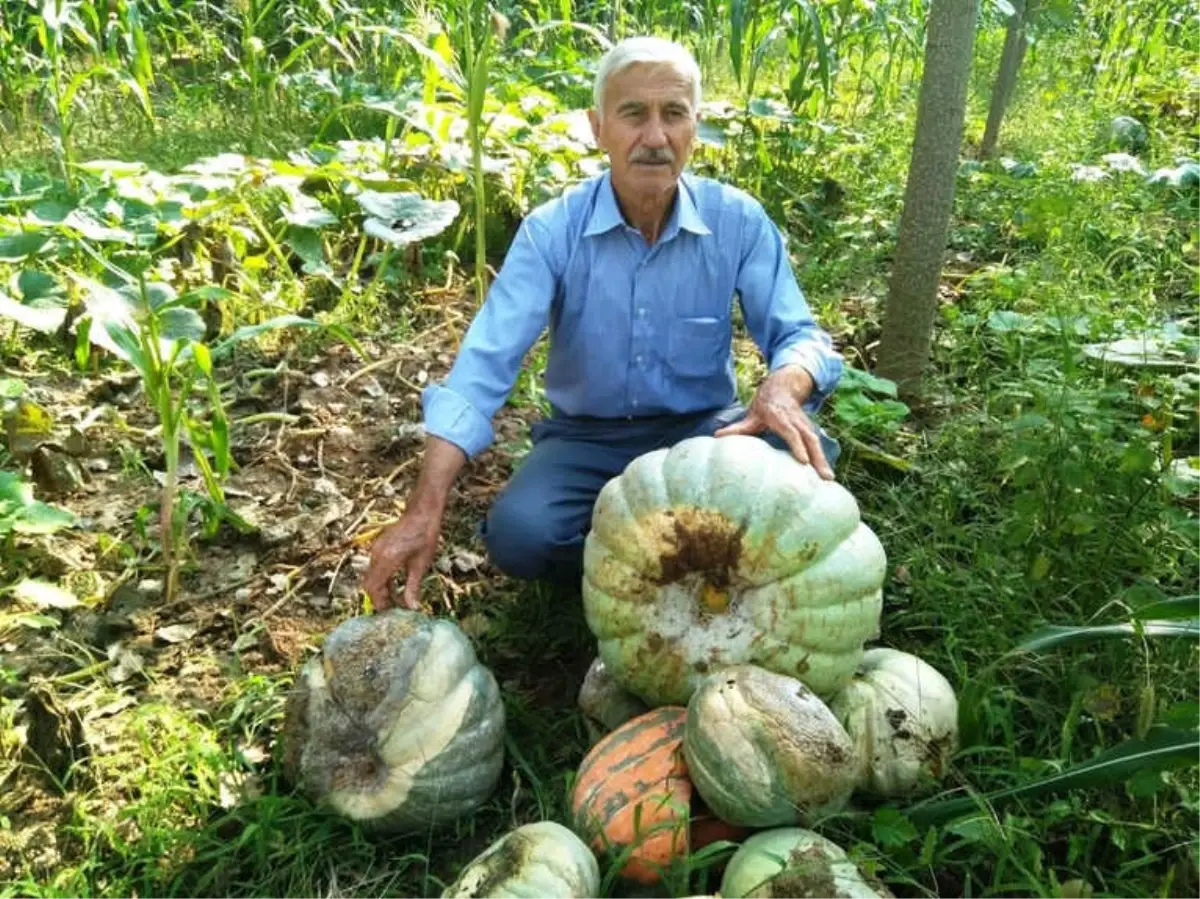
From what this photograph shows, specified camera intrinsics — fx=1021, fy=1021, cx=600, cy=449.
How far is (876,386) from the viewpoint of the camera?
3018 mm

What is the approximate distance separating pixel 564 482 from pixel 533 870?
47.5 inches

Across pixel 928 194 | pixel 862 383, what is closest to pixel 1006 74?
pixel 928 194

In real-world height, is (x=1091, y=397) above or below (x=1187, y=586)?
above

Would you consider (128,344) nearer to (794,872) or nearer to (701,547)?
(701,547)

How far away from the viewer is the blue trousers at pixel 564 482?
2559 millimetres

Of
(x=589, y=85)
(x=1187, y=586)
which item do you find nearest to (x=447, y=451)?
(x=1187, y=586)

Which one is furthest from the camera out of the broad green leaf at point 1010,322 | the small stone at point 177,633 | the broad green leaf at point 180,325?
the broad green leaf at point 1010,322

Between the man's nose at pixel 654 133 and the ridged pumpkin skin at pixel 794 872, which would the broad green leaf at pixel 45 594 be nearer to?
the ridged pumpkin skin at pixel 794 872

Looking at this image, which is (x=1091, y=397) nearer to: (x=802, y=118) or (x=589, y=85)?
(x=802, y=118)

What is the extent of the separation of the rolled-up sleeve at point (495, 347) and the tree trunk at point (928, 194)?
125cm

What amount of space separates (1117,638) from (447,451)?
145cm

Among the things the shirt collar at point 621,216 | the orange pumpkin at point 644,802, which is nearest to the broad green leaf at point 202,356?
the shirt collar at point 621,216

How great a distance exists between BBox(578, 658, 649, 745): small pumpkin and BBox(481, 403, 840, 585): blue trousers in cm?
38

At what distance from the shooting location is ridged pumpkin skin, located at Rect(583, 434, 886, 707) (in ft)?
6.53
